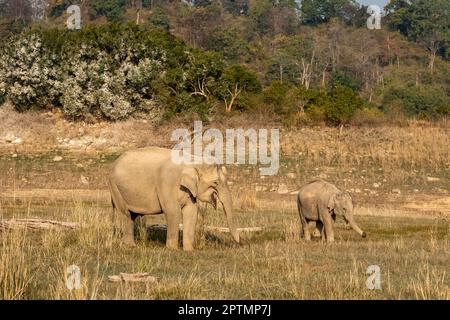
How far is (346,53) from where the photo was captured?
8931 centimetres

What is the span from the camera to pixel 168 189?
14867 millimetres

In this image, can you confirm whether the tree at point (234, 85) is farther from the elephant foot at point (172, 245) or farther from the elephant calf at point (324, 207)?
the elephant foot at point (172, 245)

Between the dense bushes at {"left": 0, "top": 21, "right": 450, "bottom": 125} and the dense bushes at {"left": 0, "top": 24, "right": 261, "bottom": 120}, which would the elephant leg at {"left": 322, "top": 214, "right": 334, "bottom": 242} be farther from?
the dense bushes at {"left": 0, "top": 24, "right": 261, "bottom": 120}

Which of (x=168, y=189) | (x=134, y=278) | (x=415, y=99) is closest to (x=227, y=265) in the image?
(x=134, y=278)

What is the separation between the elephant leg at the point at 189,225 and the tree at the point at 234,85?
2504cm

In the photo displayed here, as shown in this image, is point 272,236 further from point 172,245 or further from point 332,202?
point 172,245

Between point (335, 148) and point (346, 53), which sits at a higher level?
point (346, 53)

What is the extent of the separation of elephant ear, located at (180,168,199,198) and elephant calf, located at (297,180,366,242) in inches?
140

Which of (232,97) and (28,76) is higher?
(28,76)

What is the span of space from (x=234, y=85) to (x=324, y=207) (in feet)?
80.3

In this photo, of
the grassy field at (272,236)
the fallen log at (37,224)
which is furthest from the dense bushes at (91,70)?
the fallen log at (37,224)

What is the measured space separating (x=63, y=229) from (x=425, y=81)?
233ft
